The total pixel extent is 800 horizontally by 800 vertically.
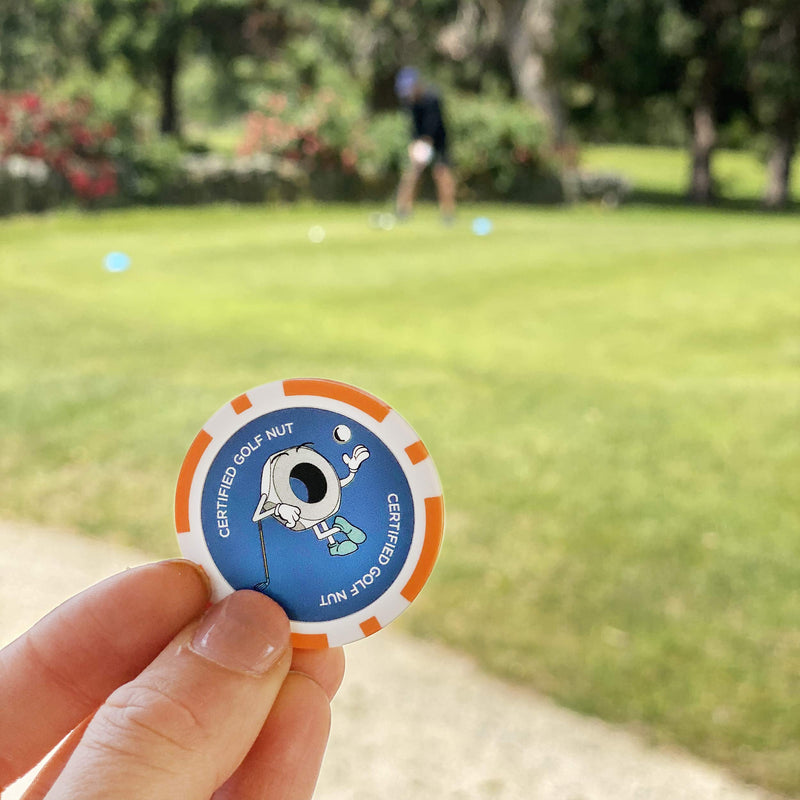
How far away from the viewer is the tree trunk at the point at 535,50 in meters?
21.5

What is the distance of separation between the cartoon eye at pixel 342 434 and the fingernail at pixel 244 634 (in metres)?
0.25

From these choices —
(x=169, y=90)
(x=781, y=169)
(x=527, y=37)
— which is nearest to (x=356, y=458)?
(x=527, y=37)

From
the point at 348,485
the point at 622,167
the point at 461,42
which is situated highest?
the point at 461,42

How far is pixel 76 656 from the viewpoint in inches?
46.8

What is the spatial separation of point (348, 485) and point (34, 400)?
13.2ft

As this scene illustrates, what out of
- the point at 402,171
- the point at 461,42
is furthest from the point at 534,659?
the point at 461,42

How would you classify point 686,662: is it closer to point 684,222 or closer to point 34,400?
point 34,400

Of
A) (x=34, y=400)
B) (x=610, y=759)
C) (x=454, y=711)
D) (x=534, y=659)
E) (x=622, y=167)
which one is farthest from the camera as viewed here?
(x=622, y=167)

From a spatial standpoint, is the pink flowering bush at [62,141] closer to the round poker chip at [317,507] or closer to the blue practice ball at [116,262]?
the blue practice ball at [116,262]

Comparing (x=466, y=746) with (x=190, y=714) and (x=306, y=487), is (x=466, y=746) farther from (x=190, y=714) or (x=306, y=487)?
(x=190, y=714)

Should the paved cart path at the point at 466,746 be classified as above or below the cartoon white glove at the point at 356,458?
below

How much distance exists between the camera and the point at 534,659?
8.84 ft

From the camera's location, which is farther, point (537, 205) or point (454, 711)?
point (537, 205)

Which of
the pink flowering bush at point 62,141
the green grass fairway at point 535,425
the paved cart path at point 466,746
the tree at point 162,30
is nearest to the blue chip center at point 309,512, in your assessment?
the paved cart path at point 466,746
